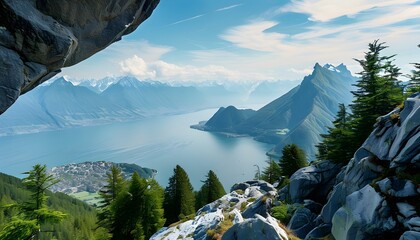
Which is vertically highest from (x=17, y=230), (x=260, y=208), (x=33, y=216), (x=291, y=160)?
(x=33, y=216)

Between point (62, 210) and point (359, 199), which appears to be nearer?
point (359, 199)

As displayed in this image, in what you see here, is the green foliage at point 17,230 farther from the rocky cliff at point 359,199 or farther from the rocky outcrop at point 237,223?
the rocky cliff at point 359,199

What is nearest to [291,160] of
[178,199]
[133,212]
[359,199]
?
[178,199]

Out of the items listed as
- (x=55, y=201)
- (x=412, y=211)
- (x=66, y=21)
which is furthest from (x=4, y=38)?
(x=55, y=201)

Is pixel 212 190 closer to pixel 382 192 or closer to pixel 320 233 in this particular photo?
pixel 320 233

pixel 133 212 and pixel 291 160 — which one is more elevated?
pixel 291 160

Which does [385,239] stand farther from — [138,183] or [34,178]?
[138,183]
